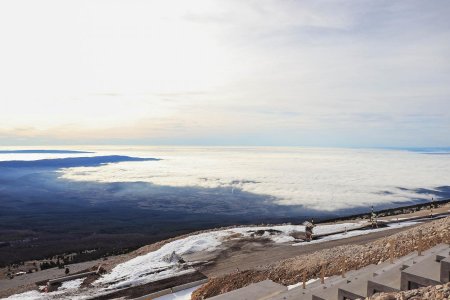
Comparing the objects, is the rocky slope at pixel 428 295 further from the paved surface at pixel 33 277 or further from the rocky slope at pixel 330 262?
the paved surface at pixel 33 277

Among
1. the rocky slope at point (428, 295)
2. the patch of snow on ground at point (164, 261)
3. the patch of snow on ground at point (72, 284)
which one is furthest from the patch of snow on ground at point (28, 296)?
the rocky slope at point (428, 295)

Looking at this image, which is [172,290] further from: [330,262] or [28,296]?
[28,296]

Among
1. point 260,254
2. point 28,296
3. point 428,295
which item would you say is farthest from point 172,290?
point 428,295

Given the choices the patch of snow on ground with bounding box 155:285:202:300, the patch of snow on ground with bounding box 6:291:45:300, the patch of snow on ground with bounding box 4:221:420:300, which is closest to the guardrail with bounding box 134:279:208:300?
the patch of snow on ground with bounding box 155:285:202:300

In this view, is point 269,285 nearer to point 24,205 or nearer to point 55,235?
point 55,235

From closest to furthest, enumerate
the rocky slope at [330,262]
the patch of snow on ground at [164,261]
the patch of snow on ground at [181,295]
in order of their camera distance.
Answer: the rocky slope at [330,262] < the patch of snow on ground at [181,295] < the patch of snow on ground at [164,261]

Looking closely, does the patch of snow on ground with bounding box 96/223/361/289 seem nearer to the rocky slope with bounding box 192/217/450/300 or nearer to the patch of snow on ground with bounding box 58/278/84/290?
the patch of snow on ground with bounding box 58/278/84/290

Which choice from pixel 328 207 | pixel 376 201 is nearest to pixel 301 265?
pixel 328 207

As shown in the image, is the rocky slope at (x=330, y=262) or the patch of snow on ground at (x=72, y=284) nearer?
the rocky slope at (x=330, y=262)

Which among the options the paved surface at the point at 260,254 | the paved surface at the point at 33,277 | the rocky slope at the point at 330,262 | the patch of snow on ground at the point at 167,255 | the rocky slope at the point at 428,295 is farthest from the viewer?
the paved surface at the point at 33,277
